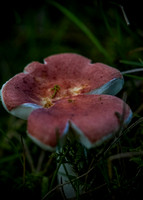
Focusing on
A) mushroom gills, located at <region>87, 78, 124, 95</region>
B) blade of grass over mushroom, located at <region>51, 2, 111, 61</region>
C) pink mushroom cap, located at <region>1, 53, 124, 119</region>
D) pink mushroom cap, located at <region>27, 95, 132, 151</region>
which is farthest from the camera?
blade of grass over mushroom, located at <region>51, 2, 111, 61</region>

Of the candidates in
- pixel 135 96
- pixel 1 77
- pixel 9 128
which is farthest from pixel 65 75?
pixel 1 77

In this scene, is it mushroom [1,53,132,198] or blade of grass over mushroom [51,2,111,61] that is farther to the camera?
blade of grass over mushroom [51,2,111,61]

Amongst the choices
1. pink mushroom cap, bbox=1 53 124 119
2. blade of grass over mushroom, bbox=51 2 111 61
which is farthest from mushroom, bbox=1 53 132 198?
blade of grass over mushroom, bbox=51 2 111 61

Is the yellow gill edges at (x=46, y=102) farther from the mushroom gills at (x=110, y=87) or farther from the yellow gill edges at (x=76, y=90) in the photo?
the mushroom gills at (x=110, y=87)

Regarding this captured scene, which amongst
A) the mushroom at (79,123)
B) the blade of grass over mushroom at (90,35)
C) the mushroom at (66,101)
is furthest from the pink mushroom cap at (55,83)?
the blade of grass over mushroom at (90,35)

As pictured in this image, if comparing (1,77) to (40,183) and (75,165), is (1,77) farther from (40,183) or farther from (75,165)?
(75,165)

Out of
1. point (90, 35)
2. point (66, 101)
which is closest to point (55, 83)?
point (66, 101)

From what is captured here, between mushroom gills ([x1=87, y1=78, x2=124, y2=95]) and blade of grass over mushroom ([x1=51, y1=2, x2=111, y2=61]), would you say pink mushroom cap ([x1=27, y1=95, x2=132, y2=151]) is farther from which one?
blade of grass over mushroom ([x1=51, y1=2, x2=111, y2=61])

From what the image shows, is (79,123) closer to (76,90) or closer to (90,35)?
(76,90)
